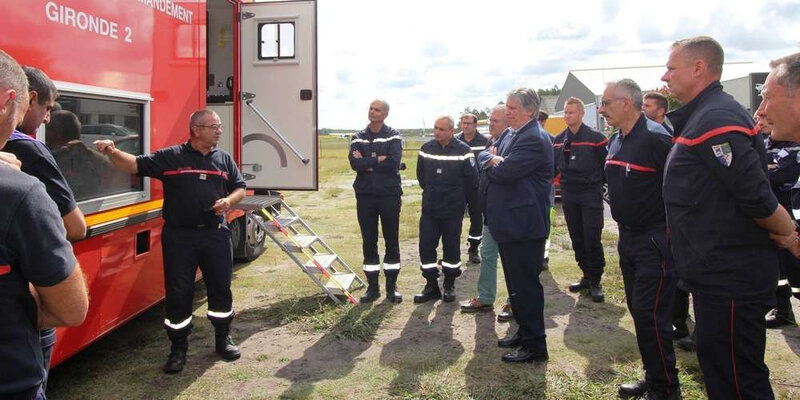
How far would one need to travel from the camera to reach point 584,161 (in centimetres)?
598

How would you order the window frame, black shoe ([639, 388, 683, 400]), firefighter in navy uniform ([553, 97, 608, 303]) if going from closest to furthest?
the window frame
black shoe ([639, 388, 683, 400])
firefighter in navy uniform ([553, 97, 608, 303])

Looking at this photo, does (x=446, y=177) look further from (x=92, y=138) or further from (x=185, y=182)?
(x=92, y=138)

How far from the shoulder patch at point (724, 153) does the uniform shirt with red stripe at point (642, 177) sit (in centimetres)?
95

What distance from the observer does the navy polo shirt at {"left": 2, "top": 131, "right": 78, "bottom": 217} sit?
246cm

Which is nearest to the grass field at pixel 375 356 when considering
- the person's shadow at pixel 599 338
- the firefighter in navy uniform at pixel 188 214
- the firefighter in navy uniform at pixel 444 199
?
the person's shadow at pixel 599 338

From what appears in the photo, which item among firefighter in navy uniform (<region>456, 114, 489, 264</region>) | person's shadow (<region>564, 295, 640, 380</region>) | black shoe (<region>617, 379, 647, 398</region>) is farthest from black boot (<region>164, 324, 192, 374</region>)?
firefighter in navy uniform (<region>456, 114, 489, 264</region>)

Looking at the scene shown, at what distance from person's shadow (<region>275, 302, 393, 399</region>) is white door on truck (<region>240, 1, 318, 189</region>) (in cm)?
162

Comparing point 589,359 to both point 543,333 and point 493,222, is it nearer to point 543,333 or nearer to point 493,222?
point 543,333

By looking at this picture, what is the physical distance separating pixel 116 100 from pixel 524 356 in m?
3.27

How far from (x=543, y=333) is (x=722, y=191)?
1.95 m

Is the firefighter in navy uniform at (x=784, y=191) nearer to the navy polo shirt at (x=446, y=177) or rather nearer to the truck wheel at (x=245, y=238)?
the navy polo shirt at (x=446, y=177)

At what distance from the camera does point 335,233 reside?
9.73m

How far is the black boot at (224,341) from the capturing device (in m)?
4.38

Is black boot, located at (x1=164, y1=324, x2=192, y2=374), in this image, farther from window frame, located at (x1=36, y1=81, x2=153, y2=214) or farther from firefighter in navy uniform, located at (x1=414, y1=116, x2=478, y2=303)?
firefighter in navy uniform, located at (x1=414, y1=116, x2=478, y2=303)
